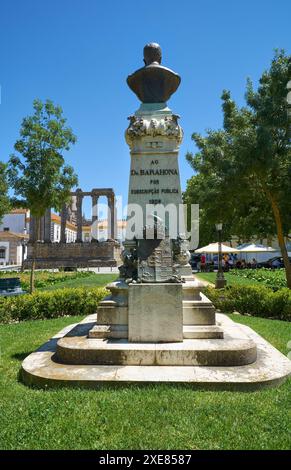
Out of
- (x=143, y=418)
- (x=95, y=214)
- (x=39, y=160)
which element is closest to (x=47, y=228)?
(x=95, y=214)

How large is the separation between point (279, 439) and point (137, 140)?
5.06 m

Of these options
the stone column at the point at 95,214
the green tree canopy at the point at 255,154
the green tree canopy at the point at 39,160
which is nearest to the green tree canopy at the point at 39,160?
the green tree canopy at the point at 39,160

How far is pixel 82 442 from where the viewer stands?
332 cm

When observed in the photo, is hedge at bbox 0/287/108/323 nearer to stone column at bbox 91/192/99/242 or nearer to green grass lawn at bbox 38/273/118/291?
green grass lawn at bbox 38/273/118/291

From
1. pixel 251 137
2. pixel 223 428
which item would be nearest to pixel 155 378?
pixel 223 428

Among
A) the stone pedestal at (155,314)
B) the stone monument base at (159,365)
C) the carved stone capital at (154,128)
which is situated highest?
the carved stone capital at (154,128)

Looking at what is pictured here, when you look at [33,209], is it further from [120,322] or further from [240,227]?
[240,227]

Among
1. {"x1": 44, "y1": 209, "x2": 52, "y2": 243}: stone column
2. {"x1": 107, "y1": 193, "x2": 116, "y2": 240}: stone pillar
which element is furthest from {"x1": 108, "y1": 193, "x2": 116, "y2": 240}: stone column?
{"x1": 44, "y1": 209, "x2": 52, "y2": 243}: stone column

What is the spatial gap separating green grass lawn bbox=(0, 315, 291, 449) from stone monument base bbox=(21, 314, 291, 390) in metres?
0.13

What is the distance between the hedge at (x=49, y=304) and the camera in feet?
36.0

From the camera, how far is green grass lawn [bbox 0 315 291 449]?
3307 mm

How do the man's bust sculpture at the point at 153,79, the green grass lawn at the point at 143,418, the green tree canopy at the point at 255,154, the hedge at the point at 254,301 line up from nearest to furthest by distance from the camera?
the green grass lawn at the point at 143,418, the man's bust sculpture at the point at 153,79, the hedge at the point at 254,301, the green tree canopy at the point at 255,154

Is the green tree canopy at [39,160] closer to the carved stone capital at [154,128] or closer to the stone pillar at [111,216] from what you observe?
the carved stone capital at [154,128]

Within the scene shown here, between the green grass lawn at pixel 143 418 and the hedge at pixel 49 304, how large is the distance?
6416 mm
